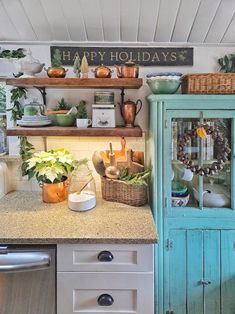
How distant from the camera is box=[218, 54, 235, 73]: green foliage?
7.52ft

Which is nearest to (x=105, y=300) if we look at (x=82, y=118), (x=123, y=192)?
(x=123, y=192)

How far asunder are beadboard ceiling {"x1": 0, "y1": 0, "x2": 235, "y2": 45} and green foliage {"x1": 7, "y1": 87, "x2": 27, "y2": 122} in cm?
35

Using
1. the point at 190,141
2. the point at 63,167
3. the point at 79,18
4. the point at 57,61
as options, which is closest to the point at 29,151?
the point at 63,167

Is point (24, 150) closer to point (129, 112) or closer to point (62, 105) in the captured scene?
point (62, 105)

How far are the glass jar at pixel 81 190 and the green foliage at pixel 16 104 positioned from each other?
0.59m

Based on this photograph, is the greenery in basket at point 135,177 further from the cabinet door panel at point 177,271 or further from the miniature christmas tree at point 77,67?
the miniature christmas tree at point 77,67

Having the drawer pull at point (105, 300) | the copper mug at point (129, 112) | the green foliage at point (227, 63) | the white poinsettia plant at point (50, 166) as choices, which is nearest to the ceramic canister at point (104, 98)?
the copper mug at point (129, 112)

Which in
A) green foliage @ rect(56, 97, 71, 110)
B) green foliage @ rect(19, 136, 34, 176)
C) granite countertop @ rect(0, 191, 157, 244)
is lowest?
granite countertop @ rect(0, 191, 157, 244)

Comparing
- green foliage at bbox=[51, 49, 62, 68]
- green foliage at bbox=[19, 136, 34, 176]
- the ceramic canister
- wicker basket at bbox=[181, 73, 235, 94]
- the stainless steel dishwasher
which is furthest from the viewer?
green foliage at bbox=[19, 136, 34, 176]

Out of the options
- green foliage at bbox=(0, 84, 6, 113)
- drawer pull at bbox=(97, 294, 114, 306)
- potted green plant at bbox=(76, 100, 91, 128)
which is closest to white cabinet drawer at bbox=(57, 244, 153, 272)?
drawer pull at bbox=(97, 294, 114, 306)

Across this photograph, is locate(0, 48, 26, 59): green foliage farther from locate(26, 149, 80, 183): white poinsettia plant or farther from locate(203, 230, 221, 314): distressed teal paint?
locate(203, 230, 221, 314): distressed teal paint

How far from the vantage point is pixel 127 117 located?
7.20 ft

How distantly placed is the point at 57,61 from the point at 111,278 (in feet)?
4.43

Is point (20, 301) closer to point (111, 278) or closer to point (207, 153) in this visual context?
point (111, 278)
